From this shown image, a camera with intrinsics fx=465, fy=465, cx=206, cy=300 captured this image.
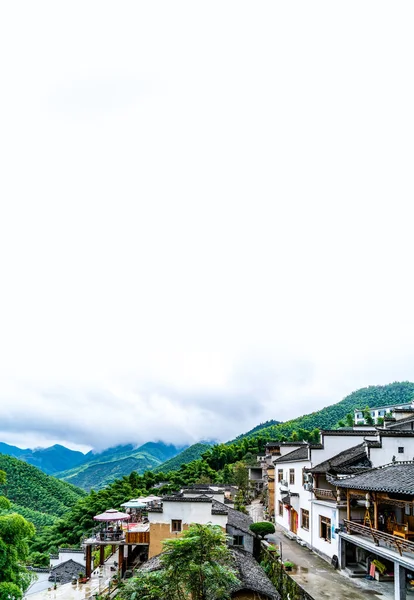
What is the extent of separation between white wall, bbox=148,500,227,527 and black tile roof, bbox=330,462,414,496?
567cm

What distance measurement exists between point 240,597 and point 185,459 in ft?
358

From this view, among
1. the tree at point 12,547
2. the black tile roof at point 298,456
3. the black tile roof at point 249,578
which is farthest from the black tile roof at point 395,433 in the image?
the tree at point 12,547

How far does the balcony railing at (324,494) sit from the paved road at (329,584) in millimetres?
2665

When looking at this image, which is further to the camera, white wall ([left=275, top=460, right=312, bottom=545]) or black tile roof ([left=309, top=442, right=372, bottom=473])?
white wall ([left=275, top=460, right=312, bottom=545])

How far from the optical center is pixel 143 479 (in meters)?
53.0

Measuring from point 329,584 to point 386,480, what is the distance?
469 centimetres

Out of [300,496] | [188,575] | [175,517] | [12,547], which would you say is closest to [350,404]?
[300,496]

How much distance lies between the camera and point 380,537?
1633 centimetres

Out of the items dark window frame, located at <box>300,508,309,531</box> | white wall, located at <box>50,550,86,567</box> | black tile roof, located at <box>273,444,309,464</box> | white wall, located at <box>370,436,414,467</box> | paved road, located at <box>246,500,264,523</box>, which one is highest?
white wall, located at <box>370,436,414,467</box>

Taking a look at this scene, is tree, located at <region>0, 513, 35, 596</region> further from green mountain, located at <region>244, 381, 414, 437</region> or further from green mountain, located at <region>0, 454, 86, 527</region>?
green mountain, located at <region>244, 381, 414, 437</region>

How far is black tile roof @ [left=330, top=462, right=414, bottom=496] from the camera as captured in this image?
14810 millimetres

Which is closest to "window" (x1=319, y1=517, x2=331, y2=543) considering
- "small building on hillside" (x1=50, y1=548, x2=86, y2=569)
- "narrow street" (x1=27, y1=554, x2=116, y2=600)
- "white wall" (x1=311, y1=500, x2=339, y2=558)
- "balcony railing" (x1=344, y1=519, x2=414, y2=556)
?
"white wall" (x1=311, y1=500, x2=339, y2=558)

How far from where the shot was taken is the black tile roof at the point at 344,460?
22125 millimetres

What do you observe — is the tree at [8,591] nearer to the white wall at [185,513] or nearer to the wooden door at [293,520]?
the white wall at [185,513]
